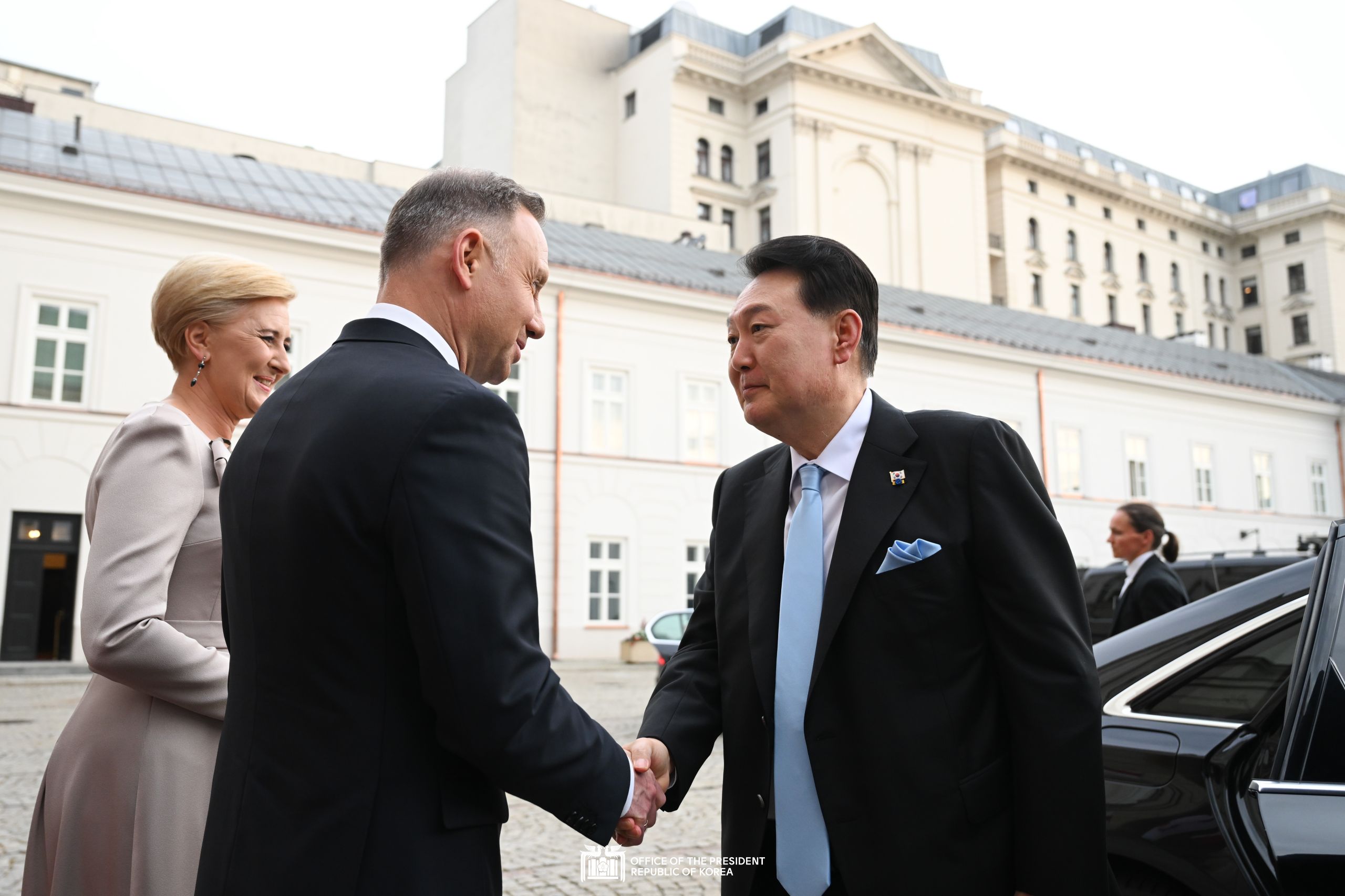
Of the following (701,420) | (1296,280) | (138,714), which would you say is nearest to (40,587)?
(701,420)

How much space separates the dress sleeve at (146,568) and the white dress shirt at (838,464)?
1359mm

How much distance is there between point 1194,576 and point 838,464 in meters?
8.62

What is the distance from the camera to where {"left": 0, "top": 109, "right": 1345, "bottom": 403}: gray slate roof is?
2264 centimetres

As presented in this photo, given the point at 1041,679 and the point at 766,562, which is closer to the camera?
the point at 1041,679

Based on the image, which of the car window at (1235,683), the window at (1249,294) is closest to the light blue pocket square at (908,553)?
the car window at (1235,683)

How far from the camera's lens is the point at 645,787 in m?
2.42

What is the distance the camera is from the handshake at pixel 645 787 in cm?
230

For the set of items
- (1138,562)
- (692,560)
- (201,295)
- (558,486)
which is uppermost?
(558,486)

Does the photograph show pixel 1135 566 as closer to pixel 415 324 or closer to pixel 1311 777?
pixel 1311 777

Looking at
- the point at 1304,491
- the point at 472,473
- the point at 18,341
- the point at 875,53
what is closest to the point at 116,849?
the point at 472,473

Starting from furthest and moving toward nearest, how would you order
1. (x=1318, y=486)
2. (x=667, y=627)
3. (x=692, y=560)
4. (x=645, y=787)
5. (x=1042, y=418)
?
(x=1318, y=486), (x=1042, y=418), (x=692, y=560), (x=667, y=627), (x=645, y=787)

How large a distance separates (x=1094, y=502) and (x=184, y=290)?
32.7m

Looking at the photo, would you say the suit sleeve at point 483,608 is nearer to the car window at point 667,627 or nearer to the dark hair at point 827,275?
the dark hair at point 827,275

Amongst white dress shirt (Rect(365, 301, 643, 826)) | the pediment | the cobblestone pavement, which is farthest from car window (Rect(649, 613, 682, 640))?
the pediment
